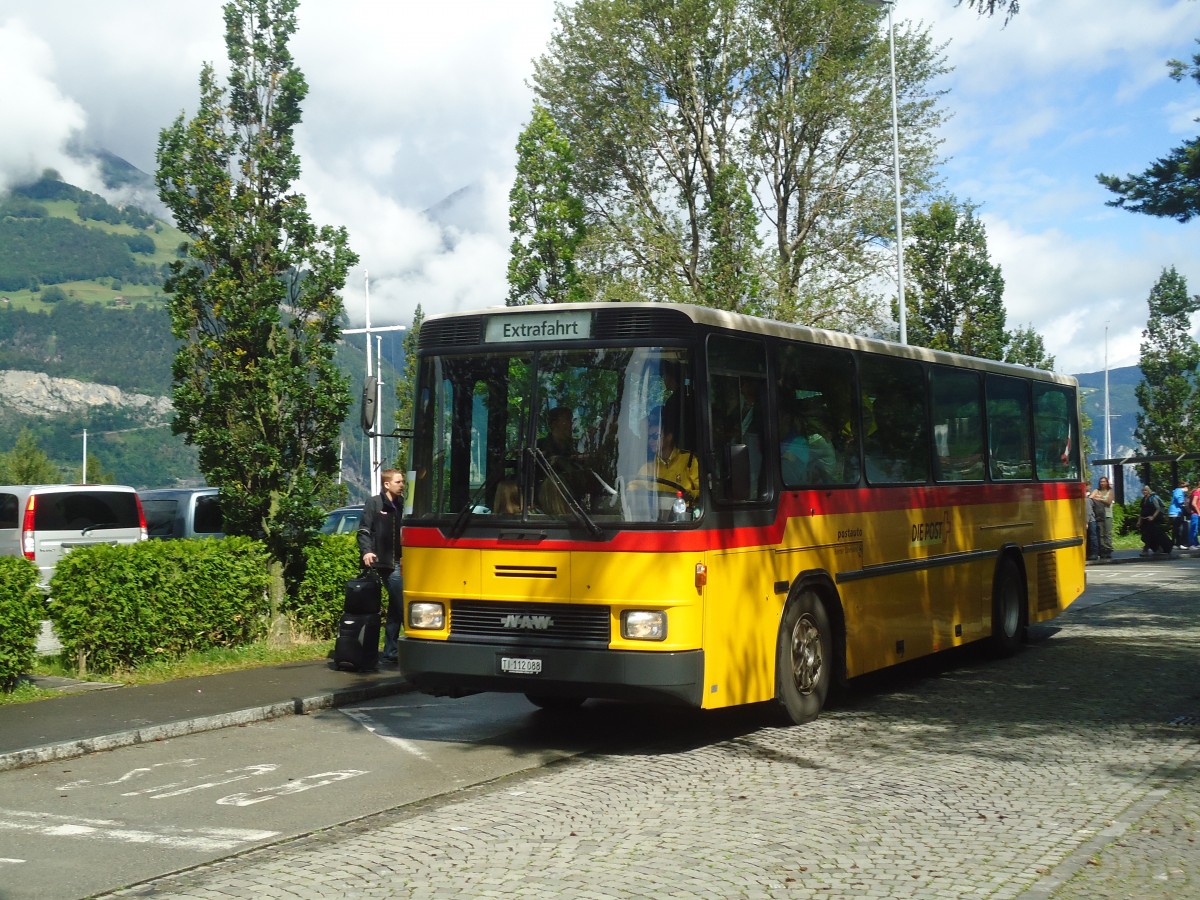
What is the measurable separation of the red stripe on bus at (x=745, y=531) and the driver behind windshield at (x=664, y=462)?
30 centimetres

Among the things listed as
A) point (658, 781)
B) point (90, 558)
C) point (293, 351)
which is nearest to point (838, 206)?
point (293, 351)

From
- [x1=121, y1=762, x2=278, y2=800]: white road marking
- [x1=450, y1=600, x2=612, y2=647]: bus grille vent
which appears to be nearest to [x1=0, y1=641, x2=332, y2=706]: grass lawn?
[x1=121, y1=762, x2=278, y2=800]: white road marking

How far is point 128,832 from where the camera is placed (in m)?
7.50

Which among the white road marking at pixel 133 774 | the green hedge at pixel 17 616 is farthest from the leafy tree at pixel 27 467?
the white road marking at pixel 133 774

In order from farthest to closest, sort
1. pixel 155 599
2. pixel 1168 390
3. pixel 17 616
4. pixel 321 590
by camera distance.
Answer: pixel 1168 390, pixel 321 590, pixel 155 599, pixel 17 616

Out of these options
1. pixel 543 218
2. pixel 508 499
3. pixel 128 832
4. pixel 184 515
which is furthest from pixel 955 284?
pixel 128 832

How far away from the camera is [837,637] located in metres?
11.2

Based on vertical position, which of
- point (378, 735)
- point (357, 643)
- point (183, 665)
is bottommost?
point (378, 735)

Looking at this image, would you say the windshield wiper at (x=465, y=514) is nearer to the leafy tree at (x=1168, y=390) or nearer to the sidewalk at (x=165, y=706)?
the sidewalk at (x=165, y=706)

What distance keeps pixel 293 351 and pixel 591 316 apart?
23.8 ft

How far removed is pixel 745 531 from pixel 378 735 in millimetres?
3237

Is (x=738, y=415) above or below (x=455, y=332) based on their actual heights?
below

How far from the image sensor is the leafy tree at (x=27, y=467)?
117m

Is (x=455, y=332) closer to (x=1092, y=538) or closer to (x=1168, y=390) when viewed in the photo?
(x=1092, y=538)
